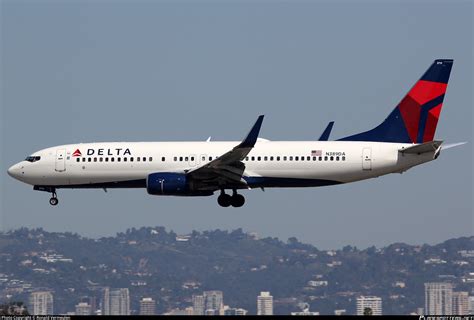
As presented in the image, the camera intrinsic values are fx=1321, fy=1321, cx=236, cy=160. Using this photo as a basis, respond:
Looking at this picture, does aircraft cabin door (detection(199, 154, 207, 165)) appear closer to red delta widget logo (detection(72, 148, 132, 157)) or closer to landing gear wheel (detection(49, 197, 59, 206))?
red delta widget logo (detection(72, 148, 132, 157))

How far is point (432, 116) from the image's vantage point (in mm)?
74125

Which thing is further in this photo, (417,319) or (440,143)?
(440,143)

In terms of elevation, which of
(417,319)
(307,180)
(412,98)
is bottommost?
(417,319)

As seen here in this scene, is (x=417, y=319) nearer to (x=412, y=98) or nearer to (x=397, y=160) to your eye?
(x=397, y=160)

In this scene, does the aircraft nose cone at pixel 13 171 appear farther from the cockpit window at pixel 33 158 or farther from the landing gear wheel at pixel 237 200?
the landing gear wheel at pixel 237 200

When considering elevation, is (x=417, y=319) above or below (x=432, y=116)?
below

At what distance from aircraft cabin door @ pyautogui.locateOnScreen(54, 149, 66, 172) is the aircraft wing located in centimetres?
808

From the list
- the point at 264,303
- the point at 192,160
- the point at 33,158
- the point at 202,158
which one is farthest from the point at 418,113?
the point at 264,303

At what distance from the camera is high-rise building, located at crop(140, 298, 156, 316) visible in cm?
18750

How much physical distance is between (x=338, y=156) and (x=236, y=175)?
5.90m

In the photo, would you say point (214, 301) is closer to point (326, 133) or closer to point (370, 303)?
point (370, 303)

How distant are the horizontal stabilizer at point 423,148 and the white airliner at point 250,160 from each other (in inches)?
2.1

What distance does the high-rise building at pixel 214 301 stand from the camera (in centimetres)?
18593

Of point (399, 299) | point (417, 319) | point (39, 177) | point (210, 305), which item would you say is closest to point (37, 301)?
point (210, 305)
